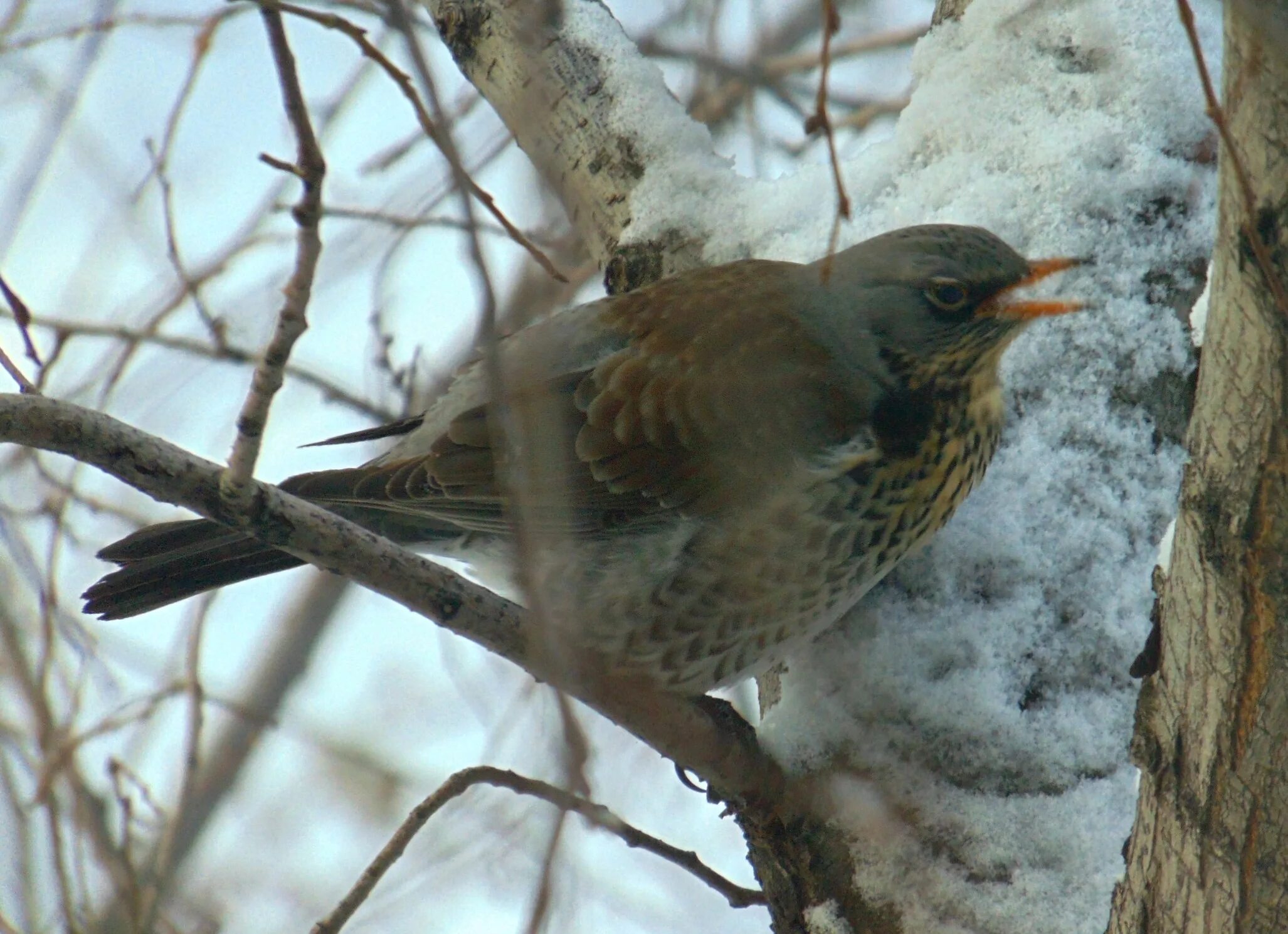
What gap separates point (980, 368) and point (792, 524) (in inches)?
22.6

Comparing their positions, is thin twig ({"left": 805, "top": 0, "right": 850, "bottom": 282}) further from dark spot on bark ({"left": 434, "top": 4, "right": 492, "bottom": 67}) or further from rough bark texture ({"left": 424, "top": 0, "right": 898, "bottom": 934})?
dark spot on bark ({"left": 434, "top": 4, "right": 492, "bottom": 67})

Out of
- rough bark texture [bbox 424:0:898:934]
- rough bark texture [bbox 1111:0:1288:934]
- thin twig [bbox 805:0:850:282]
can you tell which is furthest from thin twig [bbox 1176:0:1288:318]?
rough bark texture [bbox 424:0:898:934]

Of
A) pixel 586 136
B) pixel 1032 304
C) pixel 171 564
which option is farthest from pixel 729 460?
pixel 171 564

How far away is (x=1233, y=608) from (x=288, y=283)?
1.18 meters

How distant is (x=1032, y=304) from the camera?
8.35 ft

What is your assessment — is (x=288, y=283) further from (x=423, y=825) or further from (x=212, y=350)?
(x=212, y=350)

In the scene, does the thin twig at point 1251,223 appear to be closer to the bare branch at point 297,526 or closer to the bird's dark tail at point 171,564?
the bare branch at point 297,526

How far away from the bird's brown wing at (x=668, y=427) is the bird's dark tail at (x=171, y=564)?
0.65 ft

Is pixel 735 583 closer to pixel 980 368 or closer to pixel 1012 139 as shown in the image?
pixel 980 368

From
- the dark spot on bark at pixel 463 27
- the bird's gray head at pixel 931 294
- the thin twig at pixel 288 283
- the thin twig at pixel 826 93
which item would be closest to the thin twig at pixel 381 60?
the thin twig at pixel 288 283

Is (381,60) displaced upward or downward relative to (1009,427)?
A: downward

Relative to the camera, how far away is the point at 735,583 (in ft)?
8.51

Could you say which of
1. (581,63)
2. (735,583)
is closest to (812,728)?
(735,583)

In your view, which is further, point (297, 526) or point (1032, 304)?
point (1032, 304)
